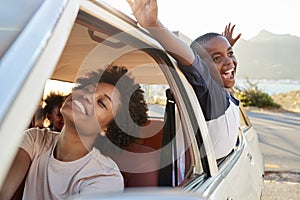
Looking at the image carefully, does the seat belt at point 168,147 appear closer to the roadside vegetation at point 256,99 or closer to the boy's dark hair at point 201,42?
the boy's dark hair at point 201,42

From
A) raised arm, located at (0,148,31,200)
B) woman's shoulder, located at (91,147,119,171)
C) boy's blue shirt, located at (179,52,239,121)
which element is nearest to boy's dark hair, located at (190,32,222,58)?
boy's blue shirt, located at (179,52,239,121)

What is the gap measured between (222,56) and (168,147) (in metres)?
0.85

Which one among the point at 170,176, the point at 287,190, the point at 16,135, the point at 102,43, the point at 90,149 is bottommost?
the point at 287,190

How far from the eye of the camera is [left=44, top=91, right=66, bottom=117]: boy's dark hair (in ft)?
8.83

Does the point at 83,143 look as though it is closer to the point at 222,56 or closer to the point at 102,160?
the point at 102,160

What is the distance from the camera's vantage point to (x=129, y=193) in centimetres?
92

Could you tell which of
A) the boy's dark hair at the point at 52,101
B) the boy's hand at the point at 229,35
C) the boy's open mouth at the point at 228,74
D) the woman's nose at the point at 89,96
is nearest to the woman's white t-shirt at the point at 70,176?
the woman's nose at the point at 89,96

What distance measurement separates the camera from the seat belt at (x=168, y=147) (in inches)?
88.4

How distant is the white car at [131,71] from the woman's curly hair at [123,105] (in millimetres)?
137

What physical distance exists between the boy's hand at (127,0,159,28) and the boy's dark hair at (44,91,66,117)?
100 cm

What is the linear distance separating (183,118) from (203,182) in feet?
1.07

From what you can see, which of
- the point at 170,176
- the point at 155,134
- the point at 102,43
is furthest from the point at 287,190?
the point at 102,43

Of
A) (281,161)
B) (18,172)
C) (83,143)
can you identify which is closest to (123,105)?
(83,143)

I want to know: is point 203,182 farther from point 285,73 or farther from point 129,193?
point 285,73
